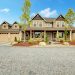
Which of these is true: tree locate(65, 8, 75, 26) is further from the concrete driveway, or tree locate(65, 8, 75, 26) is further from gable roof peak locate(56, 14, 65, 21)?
the concrete driveway

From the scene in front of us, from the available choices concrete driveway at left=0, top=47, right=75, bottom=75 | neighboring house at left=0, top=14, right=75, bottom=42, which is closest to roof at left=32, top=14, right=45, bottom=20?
neighboring house at left=0, top=14, right=75, bottom=42

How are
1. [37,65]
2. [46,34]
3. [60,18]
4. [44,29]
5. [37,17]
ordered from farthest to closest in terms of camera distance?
[46,34] < [60,18] < [37,17] < [44,29] < [37,65]

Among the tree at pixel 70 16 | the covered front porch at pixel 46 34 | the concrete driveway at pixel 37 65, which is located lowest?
the concrete driveway at pixel 37 65

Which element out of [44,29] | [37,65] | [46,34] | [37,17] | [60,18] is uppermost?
[37,17]

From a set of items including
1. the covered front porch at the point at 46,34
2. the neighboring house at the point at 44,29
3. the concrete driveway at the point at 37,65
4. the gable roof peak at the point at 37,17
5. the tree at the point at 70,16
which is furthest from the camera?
the covered front porch at the point at 46,34

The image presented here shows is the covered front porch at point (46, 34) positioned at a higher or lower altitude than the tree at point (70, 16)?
lower

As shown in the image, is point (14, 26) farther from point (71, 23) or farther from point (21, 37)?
point (71, 23)

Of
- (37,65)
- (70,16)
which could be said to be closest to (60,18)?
(70,16)

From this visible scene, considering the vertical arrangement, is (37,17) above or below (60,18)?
above

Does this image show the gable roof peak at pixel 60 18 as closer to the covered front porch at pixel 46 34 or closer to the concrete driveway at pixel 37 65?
the covered front porch at pixel 46 34

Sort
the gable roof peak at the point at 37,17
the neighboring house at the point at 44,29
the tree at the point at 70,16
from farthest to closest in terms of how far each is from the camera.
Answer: the gable roof peak at the point at 37,17 → the neighboring house at the point at 44,29 → the tree at the point at 70,16

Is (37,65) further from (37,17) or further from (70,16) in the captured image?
(37,17)

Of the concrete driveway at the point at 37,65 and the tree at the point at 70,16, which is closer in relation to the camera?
the concrete driveway at the point at 37,65

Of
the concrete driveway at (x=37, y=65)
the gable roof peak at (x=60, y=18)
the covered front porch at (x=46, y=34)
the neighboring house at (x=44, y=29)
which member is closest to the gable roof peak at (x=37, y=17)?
the neighboring house at (x=44, y=29)
